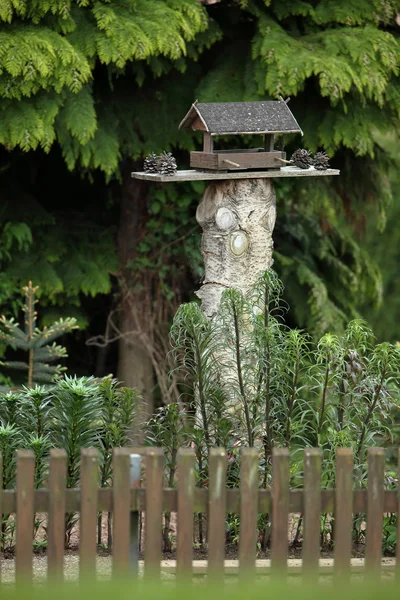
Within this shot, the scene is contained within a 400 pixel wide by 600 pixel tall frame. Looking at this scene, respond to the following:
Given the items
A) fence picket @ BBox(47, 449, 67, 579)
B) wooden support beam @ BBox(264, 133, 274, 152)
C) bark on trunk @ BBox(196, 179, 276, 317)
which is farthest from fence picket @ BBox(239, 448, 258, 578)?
wooden support beam @ BBox(264, 133, 274, 152)

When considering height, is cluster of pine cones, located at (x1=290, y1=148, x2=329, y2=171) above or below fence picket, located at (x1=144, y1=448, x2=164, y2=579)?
above

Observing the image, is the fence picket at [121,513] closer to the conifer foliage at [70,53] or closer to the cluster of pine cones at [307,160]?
the cluster of pine cones at [307,160]

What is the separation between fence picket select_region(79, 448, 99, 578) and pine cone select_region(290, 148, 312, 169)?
263 cm

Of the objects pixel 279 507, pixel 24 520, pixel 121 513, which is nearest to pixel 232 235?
pixel 279 507

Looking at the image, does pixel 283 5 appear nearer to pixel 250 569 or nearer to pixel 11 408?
pixel 11 408

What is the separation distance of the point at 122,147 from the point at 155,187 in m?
0.48

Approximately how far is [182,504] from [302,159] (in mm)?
2612

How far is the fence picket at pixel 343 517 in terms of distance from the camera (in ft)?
12.1

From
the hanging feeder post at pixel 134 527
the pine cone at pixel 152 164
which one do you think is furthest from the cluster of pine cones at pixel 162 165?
the hanging feeder post at pixel 134 527

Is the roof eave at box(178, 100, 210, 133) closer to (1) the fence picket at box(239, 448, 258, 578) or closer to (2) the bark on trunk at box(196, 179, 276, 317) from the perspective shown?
(2) the bark on trunk at box(196, 179, 276, 317)

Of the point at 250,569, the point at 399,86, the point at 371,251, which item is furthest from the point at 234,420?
the point at 371,251

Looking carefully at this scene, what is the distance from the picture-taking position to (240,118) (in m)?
5.37

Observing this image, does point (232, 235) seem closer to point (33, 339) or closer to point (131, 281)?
point (33, 339)

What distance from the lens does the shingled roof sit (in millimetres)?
5289
